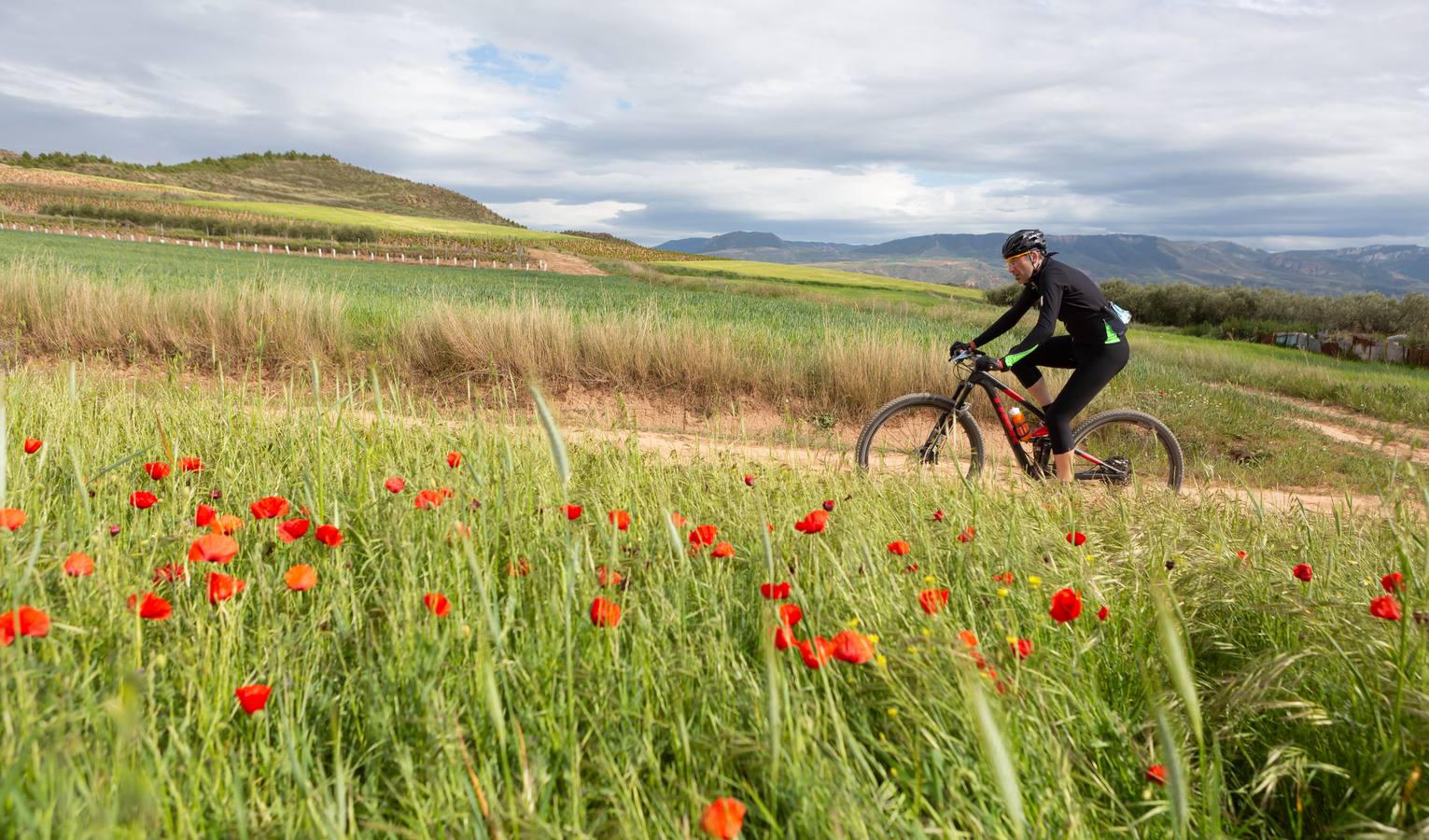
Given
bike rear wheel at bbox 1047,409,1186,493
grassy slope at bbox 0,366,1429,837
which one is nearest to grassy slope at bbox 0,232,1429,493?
bike rear wheel at bbox 1047,409,1186,493

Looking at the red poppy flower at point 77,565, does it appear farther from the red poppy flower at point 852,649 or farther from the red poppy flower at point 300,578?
the red poppy flower at point 852,649

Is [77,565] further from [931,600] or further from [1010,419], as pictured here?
[1010,419]

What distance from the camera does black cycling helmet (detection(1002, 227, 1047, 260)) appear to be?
632 centimetres

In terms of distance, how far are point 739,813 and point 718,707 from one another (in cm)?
76

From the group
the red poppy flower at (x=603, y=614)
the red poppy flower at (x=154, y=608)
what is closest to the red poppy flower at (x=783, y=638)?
the red poppy flower at (x=603, y=614)

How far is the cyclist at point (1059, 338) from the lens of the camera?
6230mm

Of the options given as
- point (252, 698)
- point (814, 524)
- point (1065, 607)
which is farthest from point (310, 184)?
point (1065, 607)

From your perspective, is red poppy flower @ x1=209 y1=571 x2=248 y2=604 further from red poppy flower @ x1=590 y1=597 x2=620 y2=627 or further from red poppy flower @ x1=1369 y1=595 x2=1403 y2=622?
red poppy flower @ x1=1369 y1=595 x2=1403 y2=622

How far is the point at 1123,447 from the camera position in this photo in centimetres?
729

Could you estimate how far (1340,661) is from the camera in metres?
2.16

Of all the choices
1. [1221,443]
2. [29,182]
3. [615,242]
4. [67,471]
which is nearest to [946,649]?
[67,471]

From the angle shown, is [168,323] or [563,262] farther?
[563,262]

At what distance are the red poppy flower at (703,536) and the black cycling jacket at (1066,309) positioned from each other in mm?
4536

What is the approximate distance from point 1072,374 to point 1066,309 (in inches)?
23.7
